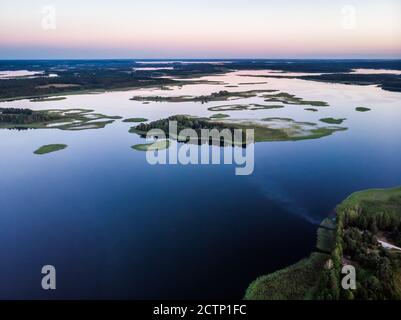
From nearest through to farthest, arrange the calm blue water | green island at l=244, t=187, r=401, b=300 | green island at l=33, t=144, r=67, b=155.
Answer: green island at l=244, t=187, r=401, b=300, the calm blue water, green island at l=33, t=144, r=67, b=155

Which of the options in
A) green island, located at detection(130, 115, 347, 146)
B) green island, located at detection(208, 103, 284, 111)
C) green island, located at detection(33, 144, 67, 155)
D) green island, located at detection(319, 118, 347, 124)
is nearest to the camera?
green island, located at detection(33, 144, 67, 155)

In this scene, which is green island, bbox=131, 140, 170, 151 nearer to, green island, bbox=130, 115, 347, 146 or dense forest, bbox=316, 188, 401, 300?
green island, bbox=130, 115, 347, 146

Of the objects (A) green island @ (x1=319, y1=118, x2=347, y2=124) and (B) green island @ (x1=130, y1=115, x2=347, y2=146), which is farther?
(A) green island @ (x1=319, y1=118, x2=347, y2=124)

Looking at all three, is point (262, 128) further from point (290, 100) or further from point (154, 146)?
point (290, 100)

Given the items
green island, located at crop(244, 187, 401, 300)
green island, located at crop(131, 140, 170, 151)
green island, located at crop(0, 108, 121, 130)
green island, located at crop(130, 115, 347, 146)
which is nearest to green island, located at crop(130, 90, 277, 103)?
green island, located at crop(0, 108, 121, 130)

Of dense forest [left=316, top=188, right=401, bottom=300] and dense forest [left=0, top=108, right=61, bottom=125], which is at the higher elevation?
dense forest [left=0, top=108, right=61, bottom=125]

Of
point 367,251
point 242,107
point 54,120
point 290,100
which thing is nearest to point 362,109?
point 290,100

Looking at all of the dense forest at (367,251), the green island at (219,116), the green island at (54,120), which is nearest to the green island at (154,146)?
the green island at (54,120)
